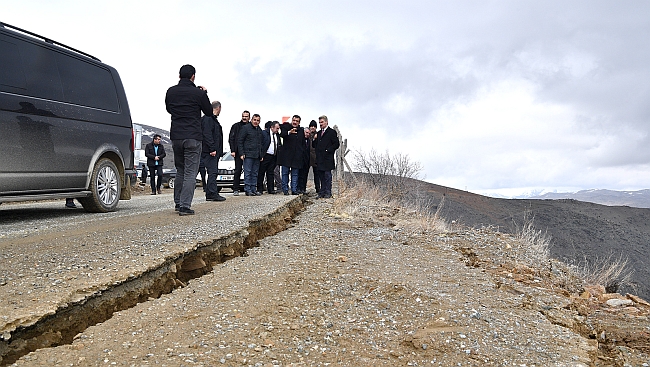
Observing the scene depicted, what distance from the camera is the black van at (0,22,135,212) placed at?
18.1ft

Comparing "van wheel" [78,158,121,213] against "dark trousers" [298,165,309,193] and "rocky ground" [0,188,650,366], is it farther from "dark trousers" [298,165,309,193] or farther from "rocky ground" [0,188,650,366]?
"dark trousers" [298,165,309,193]

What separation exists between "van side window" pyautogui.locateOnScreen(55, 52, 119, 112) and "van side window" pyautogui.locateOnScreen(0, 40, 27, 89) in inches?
23.4

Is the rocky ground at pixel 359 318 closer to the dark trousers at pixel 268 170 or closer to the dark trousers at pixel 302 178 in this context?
the dark trousers at pixel 302 178

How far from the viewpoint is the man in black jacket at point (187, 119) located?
6.20 metres

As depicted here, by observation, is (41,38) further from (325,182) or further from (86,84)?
(325,182)

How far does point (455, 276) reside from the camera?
405 centimetres

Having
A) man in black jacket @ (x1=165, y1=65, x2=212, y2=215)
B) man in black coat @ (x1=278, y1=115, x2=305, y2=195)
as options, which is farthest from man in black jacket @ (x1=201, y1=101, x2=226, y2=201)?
man in black jacket @ (x1=165, y1=65, x2=212, y2=215)

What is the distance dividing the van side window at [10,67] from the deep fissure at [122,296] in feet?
9.87

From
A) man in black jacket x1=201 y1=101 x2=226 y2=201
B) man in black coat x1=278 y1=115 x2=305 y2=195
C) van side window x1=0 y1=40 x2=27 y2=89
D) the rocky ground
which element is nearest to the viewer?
the rocky ground

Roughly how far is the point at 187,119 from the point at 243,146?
4.41 meters

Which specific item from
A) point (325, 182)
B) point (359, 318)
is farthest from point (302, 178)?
point (359, 318)

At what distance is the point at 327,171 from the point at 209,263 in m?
6.64

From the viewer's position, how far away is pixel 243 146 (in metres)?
10.6

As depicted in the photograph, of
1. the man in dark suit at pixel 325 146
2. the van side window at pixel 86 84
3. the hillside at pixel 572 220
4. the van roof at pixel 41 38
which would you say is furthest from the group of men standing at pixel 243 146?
the hillside at pixel 572 220
